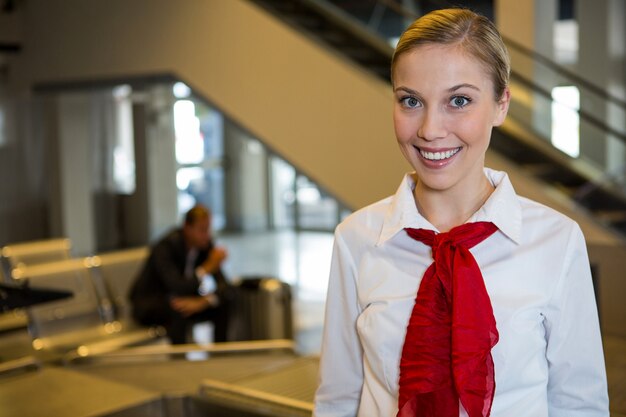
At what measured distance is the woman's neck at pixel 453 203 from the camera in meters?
1.58

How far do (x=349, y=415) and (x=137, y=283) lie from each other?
15.9 ft

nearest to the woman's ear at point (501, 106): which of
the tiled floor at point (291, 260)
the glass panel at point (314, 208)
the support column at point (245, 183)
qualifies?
the tiled floor at point (291, 260)

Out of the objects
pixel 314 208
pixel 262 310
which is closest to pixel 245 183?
pixel 314 208

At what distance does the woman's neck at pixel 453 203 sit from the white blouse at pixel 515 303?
0.03 meters

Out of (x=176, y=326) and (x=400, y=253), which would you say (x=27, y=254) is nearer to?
(x=176, y=326)

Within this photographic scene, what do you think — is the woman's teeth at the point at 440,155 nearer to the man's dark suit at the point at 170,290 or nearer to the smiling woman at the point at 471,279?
the smiling woman at the point at 471,279

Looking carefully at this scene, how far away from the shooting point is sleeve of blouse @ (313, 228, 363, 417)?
5.42 feet

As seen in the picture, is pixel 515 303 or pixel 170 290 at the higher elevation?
pixel 515 303

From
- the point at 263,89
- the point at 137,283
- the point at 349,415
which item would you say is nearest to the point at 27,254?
the point at 137,283

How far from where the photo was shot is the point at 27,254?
6262 millimetres

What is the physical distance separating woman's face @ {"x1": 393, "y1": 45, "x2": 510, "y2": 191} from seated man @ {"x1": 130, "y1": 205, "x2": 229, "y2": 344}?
499cm

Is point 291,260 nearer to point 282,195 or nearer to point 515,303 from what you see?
point 282,195

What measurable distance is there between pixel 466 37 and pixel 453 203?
1.00 ft

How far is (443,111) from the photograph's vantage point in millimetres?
1473
